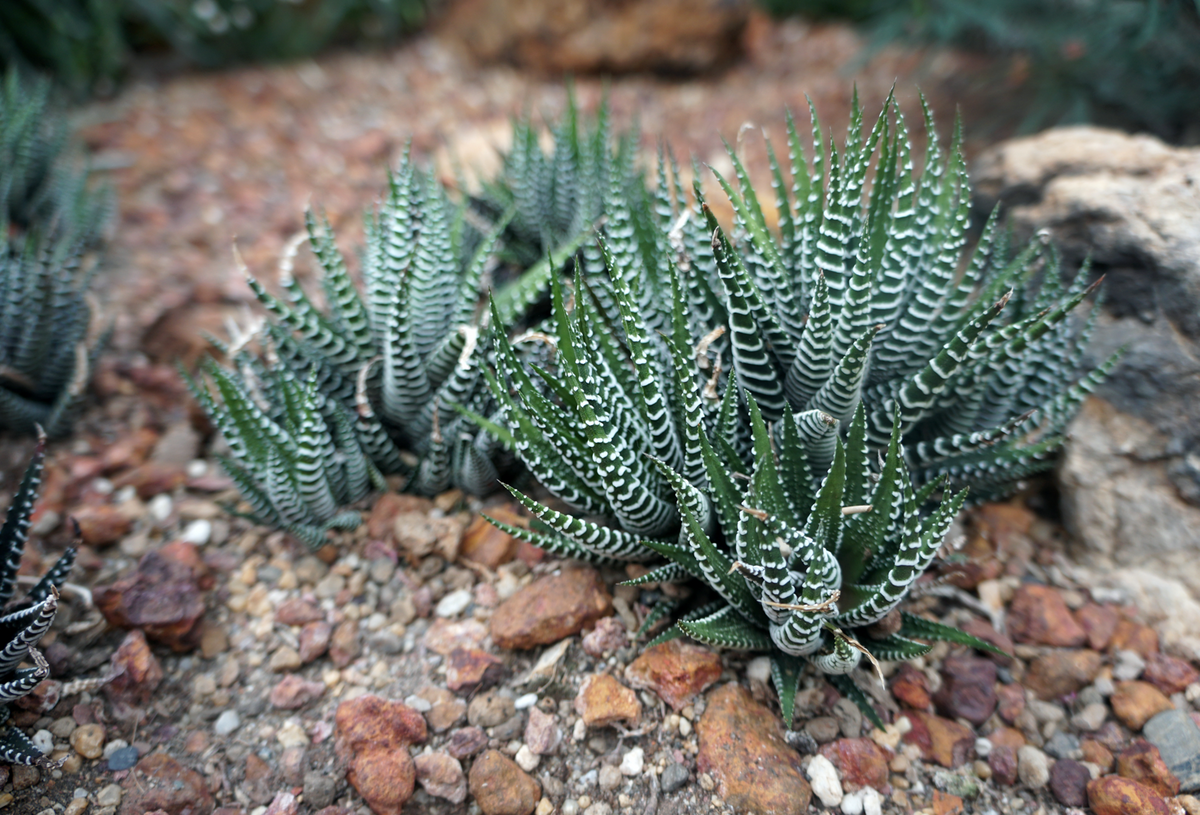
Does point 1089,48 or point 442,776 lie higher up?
point 1089,48

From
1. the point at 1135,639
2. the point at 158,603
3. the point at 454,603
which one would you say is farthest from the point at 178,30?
the point at 1135,639

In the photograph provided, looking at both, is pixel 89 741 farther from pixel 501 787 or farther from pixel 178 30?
pixel 178 30

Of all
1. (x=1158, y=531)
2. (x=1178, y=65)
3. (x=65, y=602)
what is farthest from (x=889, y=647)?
(x=1178, y=65)

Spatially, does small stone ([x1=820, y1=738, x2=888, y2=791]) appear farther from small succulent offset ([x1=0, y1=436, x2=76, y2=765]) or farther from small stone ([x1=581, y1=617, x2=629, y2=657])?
small succulent offset ([x1=0, y1=436, x2=76, y2=765])

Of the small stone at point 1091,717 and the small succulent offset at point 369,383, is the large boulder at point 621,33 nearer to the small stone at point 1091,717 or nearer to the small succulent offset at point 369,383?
the small succulent offset at point 369,383

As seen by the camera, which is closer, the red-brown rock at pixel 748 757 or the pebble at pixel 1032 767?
the red-brown rock at pixel 748 757

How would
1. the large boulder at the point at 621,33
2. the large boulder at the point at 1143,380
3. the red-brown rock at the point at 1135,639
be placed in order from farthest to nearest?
the large boulder at the point at 621,33, the large boulder at the point at 1143,380, the red-brown rock at the point at 1135,639

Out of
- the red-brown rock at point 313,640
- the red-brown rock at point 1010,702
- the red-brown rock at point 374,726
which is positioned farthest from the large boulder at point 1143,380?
the red-brown rock at point 313,640
